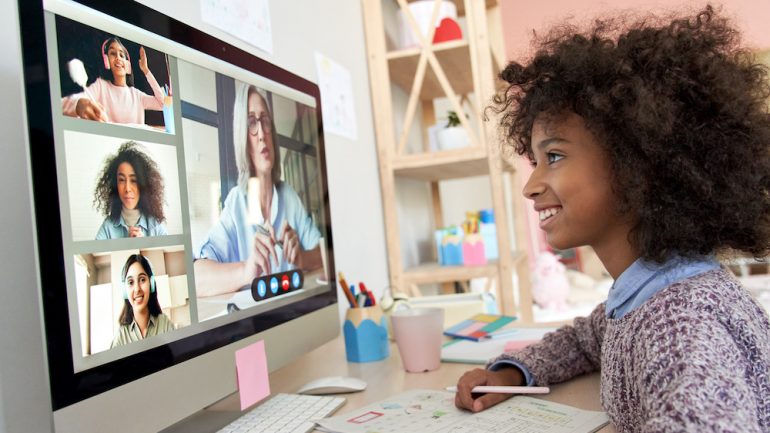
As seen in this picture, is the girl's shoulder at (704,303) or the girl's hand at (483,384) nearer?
the girl's shoulder at (704,303)

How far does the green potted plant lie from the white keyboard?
1091 millimetres

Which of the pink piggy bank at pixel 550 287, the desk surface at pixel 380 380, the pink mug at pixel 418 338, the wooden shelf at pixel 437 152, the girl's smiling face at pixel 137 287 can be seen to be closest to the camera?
the girl's smiling face at pixel 137 287

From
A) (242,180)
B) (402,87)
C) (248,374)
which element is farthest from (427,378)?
(402,87)

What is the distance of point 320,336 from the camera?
89 cm

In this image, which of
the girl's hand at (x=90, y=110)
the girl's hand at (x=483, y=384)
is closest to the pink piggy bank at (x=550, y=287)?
the girl's hand at (x=483, y=384)

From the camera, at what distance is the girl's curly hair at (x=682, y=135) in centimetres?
60

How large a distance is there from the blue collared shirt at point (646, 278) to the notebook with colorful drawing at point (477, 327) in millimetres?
498

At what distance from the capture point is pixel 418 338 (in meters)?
0.92

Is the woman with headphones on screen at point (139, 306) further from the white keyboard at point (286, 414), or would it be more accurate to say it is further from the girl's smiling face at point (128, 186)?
the white keyboard at point (286, 414)

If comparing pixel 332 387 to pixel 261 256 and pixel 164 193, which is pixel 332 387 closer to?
pixel 261 256

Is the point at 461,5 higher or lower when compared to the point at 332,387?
higher

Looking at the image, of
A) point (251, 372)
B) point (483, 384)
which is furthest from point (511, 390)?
point (251, 372)

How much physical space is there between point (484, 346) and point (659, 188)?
52cm

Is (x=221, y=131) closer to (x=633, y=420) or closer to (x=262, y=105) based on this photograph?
(x=262, y=105)
